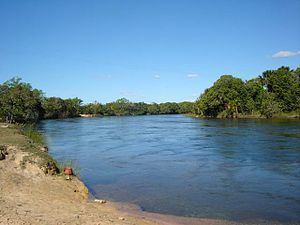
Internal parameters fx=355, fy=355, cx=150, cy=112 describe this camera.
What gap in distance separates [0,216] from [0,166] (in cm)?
594

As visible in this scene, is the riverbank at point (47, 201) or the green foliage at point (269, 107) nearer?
the riverbank at point (47, 201)

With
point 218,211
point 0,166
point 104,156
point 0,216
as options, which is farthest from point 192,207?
point 104,156

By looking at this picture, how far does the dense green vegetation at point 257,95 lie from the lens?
9231 centimetres

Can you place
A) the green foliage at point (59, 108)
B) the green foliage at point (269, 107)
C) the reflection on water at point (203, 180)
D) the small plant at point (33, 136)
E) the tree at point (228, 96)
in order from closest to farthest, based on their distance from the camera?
the reflection on water at point (203, 180) < the small plant at point (33, 136) < the green foliage at point (269, 107) < the tree at point (228, 96) < the green foliage at point (59, 108)

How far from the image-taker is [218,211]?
496 inches

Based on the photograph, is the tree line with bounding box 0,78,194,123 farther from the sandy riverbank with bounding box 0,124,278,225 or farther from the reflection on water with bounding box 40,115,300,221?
the sandy riverbank with bounding box 0,124,278,225

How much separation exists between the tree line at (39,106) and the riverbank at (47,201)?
4168cm

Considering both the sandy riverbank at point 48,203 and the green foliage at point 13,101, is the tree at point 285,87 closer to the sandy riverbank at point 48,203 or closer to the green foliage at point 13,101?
the green foliage at point 13,101

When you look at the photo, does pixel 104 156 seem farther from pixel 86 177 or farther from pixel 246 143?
pixel 246 143

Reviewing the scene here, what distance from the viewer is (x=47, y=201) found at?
11.4m

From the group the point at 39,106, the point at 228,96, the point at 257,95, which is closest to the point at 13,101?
the point at 39,106

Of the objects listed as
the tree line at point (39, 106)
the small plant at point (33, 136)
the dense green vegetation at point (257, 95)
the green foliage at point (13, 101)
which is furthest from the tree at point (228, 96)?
the small plant at point (33, 136)

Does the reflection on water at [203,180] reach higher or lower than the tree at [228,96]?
lower

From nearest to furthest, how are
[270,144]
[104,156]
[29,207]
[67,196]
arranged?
[29,207] < [67,196] < [104,156] < [270,144]
